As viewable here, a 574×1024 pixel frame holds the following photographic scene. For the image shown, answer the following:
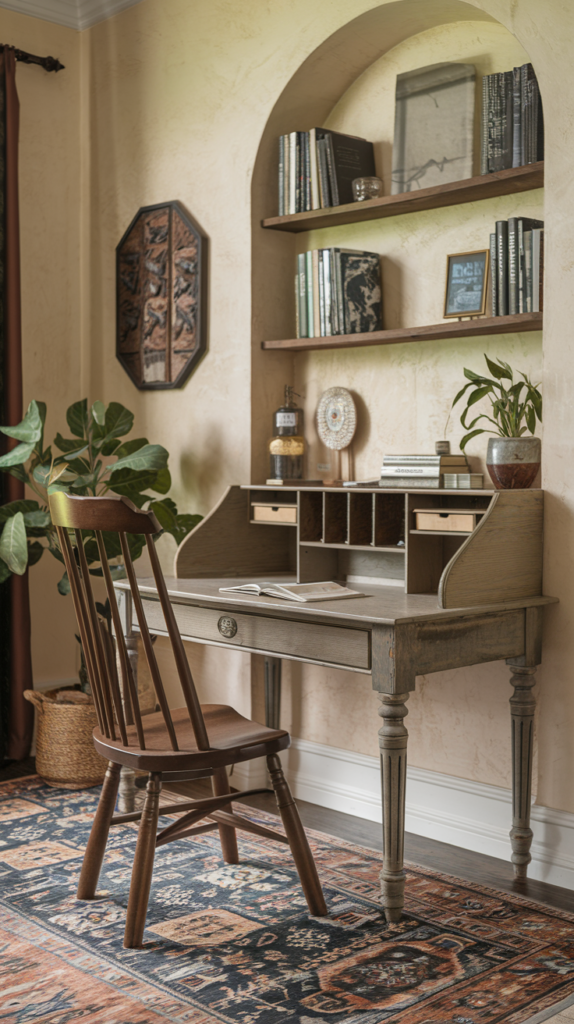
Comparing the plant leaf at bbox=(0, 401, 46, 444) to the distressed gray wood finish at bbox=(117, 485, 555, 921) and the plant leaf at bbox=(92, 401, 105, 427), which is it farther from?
the distressed gray wood finish at bbox=(117, 485, 555, 921)

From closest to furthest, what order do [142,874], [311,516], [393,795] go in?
[142,874] < [393,795] < [311,516]

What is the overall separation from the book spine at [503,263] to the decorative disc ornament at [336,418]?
0.68 meters

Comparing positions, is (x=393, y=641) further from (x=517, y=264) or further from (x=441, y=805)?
(x=517, y=264)

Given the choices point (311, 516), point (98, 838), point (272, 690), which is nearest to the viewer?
point (98, 838)

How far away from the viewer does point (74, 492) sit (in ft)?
11.4

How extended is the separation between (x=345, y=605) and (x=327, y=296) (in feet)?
3.67

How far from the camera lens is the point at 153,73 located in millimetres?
3670

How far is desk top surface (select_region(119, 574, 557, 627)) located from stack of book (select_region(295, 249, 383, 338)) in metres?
0.82

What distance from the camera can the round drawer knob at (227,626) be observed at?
2.66m

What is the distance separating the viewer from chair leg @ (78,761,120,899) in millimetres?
2422

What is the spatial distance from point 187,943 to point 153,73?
2949mm

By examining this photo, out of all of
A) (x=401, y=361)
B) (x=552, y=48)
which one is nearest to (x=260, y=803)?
(x=401, y=361)

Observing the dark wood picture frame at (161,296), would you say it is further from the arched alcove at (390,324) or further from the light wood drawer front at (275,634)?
the light wood drawer front at (275,634)

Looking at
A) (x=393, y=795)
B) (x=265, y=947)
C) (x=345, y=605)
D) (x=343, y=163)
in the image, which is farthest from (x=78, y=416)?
(x=265, y=947)
